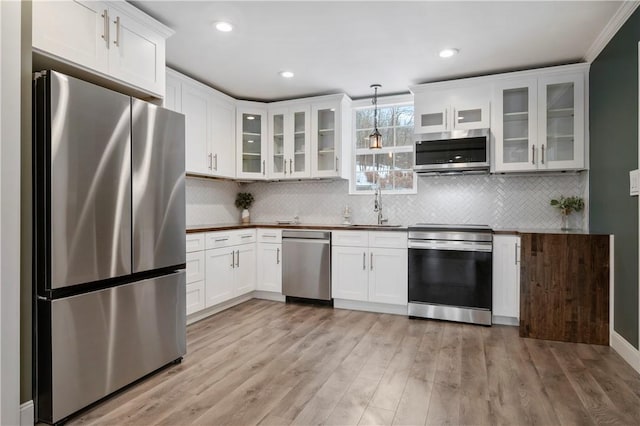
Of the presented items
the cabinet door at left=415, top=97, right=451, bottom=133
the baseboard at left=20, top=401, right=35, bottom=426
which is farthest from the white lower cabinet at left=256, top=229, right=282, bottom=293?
the baseboard at left=20, top=401, right=35, bottom=426

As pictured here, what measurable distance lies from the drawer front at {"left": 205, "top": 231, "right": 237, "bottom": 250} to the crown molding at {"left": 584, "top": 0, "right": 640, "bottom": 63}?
12.5 feet

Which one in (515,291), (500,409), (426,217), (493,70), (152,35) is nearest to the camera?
(500,409)

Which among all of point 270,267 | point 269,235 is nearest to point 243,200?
point 269,235

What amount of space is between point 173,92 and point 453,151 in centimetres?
289

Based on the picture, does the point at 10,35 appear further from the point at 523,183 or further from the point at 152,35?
the point at 523,183

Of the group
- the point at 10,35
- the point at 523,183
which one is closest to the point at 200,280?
the point at 10,35

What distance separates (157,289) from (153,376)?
1.89 ft

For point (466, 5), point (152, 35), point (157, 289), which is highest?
point (466, 5)

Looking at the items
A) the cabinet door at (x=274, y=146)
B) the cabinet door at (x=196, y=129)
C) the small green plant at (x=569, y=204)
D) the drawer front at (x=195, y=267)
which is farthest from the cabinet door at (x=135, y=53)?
the small green plant at (x=569, y=204)

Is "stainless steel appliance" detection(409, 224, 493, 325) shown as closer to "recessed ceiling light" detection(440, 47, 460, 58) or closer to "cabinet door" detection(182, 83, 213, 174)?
"recessed ceiling light" detection(440, 47, 460, 58)

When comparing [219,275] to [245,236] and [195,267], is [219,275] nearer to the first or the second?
[195,267]

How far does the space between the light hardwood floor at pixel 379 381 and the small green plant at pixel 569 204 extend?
4.39 feet

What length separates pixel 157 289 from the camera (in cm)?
256

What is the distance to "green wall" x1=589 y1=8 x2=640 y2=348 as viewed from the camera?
2.66 m
